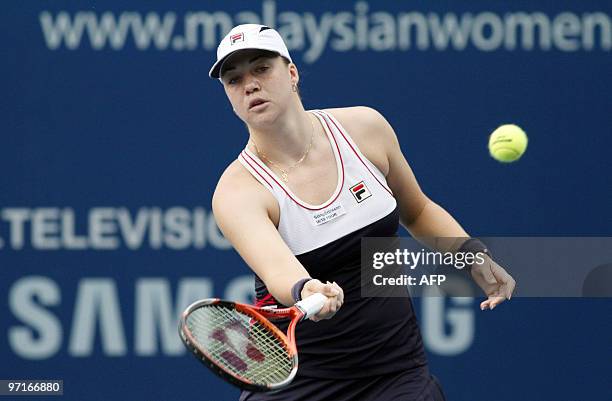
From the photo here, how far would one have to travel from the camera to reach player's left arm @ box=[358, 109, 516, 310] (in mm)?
3621

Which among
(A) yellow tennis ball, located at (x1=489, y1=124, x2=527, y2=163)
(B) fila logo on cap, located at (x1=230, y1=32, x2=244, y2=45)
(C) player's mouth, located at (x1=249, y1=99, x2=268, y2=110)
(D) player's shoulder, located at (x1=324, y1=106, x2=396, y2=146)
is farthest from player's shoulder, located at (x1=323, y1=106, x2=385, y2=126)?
(A) yellow tennis ball, located at (x1=489, y1=124, x2=527, y2=163)

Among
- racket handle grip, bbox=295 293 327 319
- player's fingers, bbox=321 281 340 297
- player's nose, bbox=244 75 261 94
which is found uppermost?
player's nose, bbox=244 75 261 94

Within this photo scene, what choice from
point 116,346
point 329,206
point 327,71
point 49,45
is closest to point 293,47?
point 327,71

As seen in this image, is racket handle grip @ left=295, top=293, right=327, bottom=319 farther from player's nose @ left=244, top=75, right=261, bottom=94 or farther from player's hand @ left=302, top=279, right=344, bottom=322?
player's nose @ left=244, top=75, right=261, bottom=94

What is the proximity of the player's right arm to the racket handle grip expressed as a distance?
0.01 meters

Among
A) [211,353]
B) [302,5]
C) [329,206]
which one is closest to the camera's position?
[211,353]

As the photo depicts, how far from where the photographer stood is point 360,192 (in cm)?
352

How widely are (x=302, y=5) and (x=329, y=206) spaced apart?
1.82 m

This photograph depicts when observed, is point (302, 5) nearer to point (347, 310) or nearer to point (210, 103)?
point (210, 103)

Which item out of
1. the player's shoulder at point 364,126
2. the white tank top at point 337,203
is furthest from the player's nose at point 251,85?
the player's shoulder at point 364,126

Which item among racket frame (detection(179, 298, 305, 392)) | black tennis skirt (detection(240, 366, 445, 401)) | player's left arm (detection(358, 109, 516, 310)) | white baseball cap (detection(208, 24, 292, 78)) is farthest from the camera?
player's left arm (detection(358, 109, 516, 310))

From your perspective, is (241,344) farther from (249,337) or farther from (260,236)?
(260,236)

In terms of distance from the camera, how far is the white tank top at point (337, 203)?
3443mm

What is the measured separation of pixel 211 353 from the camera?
3.08 m
